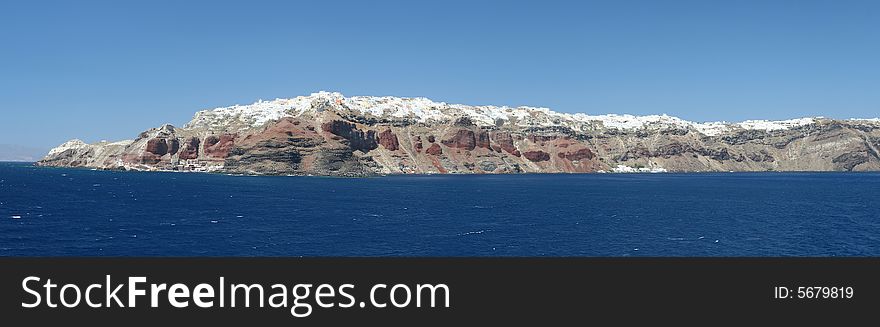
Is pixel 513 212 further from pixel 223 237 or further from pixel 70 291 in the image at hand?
Answer: pixel 70 291

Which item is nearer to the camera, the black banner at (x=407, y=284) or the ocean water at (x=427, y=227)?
the black banner at (x=407, y=284)

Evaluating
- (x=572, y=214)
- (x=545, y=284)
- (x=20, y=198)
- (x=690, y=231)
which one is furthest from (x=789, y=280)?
(x=20, y=198)

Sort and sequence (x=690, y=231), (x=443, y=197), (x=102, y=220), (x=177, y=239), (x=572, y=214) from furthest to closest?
(x=443, y=197) → (x=572, y=214) → (x=102, y=220) → (x=690, y=231) → (x=177, y=239)

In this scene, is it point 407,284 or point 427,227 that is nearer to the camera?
point 407,284

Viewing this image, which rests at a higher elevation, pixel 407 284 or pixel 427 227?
pixel 407 284

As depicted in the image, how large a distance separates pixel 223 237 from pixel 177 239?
7.30 metres

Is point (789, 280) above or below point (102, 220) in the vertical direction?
above

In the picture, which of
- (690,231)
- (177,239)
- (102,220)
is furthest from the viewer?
(102,220)

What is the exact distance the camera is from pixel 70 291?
11.2 metres

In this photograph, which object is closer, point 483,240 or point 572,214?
point 483,240

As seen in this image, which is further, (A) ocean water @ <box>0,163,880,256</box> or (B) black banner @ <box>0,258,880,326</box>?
(A) ocean water @ <box>0,163,880,256</box>

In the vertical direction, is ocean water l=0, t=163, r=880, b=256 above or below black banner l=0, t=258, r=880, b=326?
below

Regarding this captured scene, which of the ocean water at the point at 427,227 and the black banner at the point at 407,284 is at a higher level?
the black banner at the point at 407,284

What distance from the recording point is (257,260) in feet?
40.5
